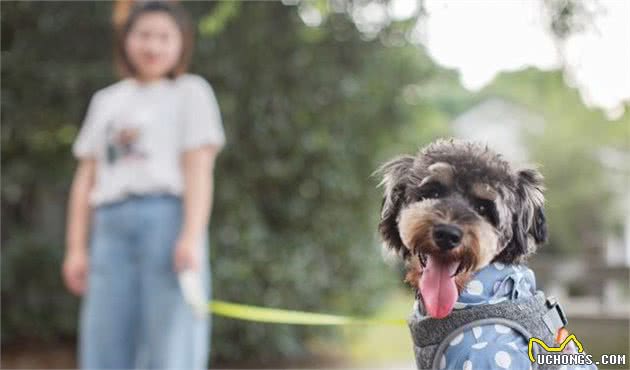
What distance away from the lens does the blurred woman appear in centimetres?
276

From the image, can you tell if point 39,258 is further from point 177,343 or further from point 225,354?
point 177,343

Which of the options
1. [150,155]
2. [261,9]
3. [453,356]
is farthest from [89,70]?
[453,356]

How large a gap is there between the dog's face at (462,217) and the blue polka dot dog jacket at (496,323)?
0.08 feet

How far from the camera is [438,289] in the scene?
1.10 metres

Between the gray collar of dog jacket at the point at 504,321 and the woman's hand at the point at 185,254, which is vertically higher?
the woman's hand at the point at 185,254

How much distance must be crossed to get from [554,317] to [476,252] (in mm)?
145

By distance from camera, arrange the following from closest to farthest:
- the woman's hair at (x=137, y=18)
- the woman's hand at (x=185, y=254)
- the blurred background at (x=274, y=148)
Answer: the woman's hand at (x=185, y=254), the woman's hair at (x=137, y=18), the blurred background at (x=274, y=148)

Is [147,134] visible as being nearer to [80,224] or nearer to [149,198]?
[149,198]

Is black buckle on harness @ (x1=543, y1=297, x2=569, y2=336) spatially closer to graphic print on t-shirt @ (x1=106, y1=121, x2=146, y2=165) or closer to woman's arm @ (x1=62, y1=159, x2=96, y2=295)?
graphic print on t-shirt @ (x1=106, y1=121, x2=146, y2=165)

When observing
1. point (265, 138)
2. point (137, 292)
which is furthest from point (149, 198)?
point (265, 138)

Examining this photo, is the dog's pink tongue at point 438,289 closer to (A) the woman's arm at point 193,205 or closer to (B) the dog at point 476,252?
(B) the dog at point 476,252

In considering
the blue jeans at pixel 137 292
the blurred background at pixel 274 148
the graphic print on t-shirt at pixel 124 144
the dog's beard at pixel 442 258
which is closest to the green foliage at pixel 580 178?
the blurred background at pixel 274 148

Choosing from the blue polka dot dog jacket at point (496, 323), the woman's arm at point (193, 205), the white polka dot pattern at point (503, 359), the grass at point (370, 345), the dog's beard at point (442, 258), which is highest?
the woman's arm at point (193, 205)

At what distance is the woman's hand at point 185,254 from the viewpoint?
2746 millimetres
